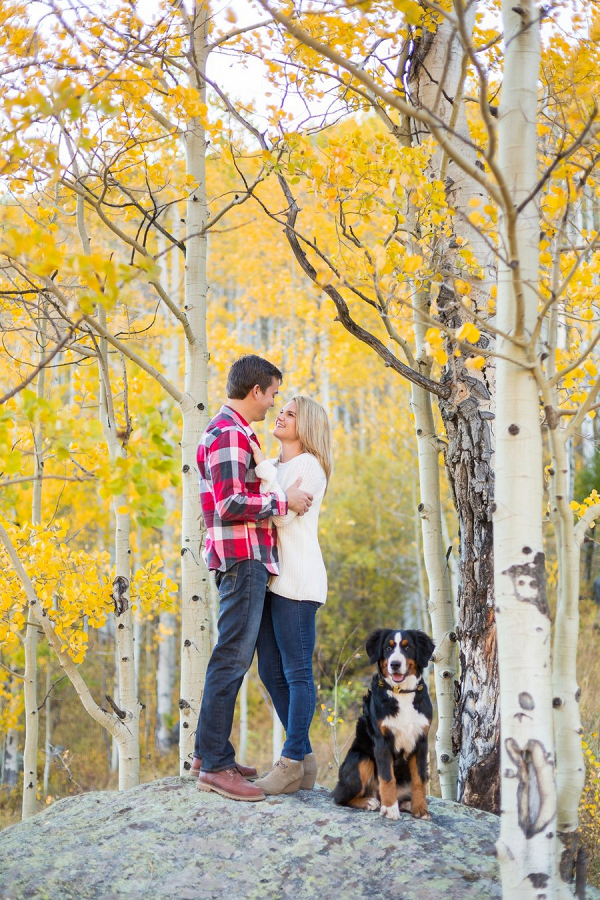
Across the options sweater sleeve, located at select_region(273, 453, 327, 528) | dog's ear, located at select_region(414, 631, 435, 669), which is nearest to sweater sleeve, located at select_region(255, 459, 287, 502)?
sweater sleeve, located at select_region(273, 453, 327, 528)

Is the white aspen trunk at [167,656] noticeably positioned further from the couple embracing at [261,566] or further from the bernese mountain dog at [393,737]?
the bernese mountain dog at [393,737]

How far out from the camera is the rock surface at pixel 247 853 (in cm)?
294

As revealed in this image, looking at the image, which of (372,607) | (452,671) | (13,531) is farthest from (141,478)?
(372,607)

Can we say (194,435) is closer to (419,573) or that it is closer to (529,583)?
(529,583)

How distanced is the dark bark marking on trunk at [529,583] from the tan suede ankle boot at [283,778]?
1.83 metres

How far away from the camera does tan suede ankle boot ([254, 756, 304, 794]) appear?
12.2 ft

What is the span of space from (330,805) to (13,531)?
3.88 m

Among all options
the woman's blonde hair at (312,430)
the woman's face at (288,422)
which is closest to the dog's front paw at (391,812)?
the woman's blonde hair at (312,430)

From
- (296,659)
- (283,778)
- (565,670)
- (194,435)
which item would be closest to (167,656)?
Answer: (194,435)

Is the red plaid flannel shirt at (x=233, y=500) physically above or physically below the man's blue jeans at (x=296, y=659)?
above

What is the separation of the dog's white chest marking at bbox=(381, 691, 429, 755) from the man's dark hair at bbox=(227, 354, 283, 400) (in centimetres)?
164

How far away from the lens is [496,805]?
3871 mm

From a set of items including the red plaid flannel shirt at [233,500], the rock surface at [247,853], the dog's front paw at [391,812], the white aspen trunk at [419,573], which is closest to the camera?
the rock surface at [247,853]

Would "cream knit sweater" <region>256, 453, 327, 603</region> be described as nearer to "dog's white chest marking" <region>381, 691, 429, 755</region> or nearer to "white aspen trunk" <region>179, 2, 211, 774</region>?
"dog's white chest marking" <region>381, 691, 429, 755</region>
